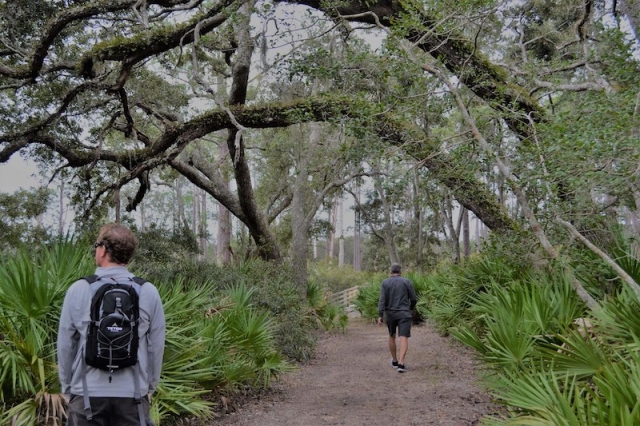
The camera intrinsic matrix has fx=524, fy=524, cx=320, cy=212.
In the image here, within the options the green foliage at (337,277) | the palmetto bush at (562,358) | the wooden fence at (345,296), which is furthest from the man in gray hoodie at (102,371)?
the green foliage at (337,277)

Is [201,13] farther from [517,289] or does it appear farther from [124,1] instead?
[517,289]

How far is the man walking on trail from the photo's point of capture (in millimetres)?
8984

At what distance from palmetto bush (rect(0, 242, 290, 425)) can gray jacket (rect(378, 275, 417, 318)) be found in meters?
2.48

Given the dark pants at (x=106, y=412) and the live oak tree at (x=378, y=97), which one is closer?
the dark pants at (x=106, y=412)

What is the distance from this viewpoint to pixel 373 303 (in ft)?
66.6

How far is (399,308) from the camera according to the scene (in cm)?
905

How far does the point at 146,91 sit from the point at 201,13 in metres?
4.42

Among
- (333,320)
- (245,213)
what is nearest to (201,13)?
(245,213)

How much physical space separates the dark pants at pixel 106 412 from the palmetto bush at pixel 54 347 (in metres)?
1.69

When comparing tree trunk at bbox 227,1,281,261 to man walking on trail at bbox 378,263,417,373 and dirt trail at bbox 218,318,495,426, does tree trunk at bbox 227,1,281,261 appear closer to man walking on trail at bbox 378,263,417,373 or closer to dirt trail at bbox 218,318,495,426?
man walking on trail at bbox 378,263,417,373

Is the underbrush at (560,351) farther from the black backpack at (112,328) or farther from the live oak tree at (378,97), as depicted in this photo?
the black backpack at (112,328)

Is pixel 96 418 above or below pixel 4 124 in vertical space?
below

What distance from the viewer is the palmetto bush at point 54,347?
4410 millimetres

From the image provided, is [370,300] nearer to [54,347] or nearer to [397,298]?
[397,298]
